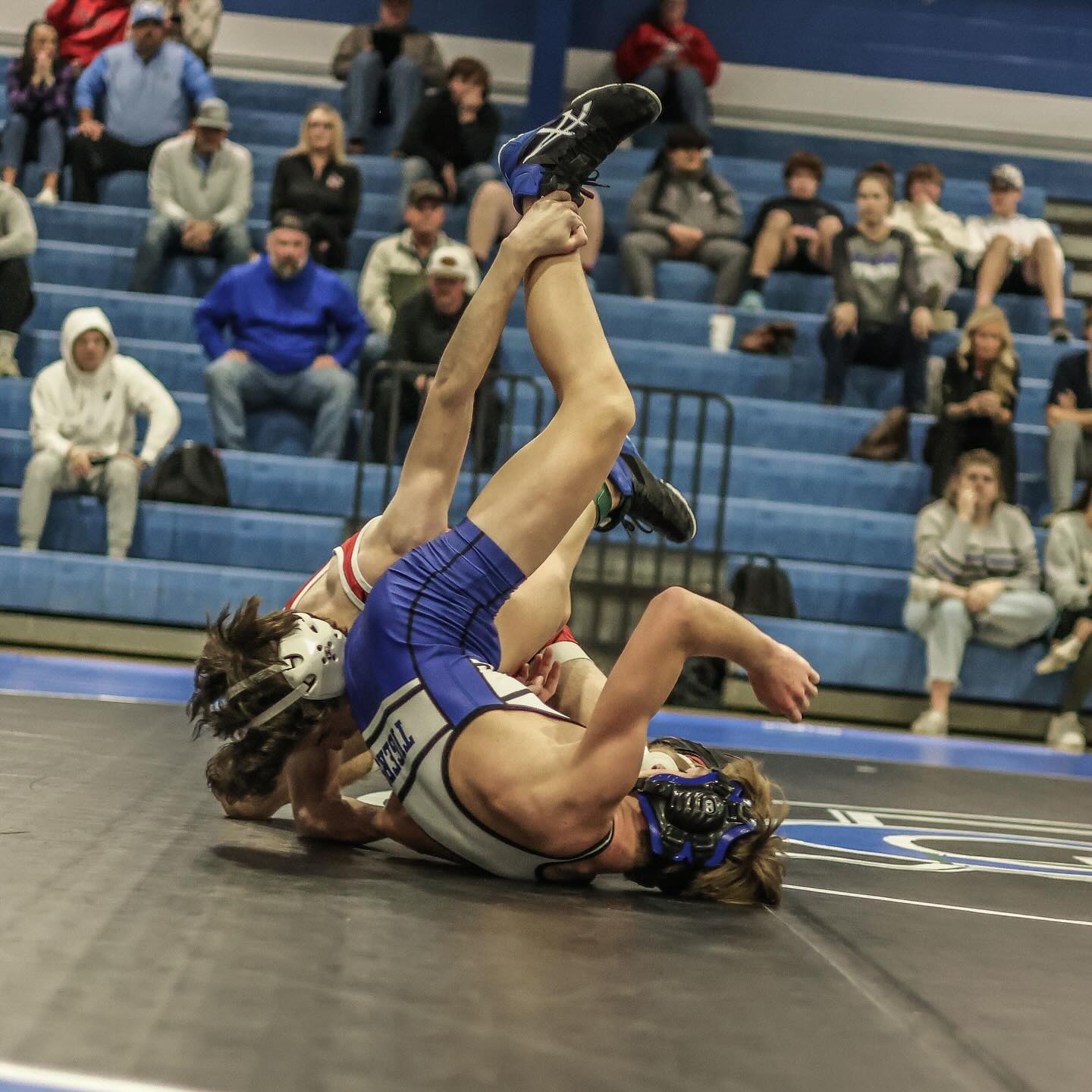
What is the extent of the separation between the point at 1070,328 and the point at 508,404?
3.79m

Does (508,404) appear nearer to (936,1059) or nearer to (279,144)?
(279,144)

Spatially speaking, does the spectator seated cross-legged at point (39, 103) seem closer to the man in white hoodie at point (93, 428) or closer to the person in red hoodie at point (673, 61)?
the man in white hoodie at point (93, 428)

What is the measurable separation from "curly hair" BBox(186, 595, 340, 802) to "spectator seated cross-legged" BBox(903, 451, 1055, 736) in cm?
451

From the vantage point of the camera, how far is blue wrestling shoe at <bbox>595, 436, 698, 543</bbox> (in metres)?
3.32

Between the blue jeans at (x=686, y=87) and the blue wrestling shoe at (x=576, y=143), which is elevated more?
the blue jeans at (x=686, y=87)

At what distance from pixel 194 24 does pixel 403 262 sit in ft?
9.15

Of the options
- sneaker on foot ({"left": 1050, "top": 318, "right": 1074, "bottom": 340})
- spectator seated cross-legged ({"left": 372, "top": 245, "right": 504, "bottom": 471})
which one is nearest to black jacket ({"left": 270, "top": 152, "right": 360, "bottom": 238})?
A: spectator seated cross-legged ({"left": 372, "top": 245, "right": 504, "bottom": 471})

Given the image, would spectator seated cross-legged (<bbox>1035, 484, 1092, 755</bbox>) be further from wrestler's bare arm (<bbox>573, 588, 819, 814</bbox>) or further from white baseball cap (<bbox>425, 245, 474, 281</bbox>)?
wrestler's bare arm (<bbox>573, 588, 819, 814</bbox>)

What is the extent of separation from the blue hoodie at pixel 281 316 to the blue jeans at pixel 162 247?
0.79m

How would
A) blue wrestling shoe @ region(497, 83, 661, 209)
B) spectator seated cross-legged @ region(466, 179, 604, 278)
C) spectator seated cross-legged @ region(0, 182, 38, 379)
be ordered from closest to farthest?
blue wrestling shoe @ region(497, 83, 661, 209), spectator seated cross-legged @ region(0, 182, 38, 379), spectator seated cross-legged @ region(466, 179, 604, 278)

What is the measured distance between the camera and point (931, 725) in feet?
21.1

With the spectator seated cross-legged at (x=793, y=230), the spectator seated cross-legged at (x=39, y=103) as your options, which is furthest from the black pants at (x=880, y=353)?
the spectator seated cross-legged at (x=39, y=103)

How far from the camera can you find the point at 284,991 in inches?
67.6

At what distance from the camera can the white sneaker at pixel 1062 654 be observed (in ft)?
21.4
